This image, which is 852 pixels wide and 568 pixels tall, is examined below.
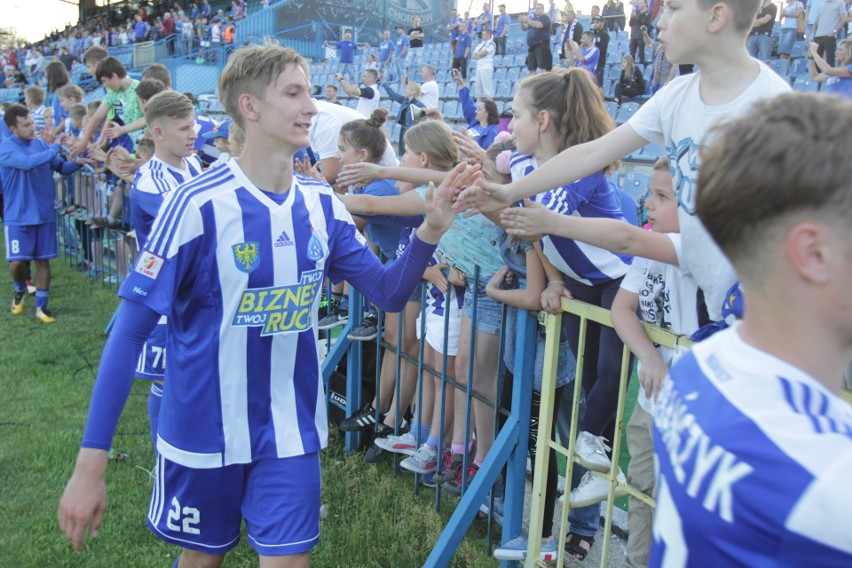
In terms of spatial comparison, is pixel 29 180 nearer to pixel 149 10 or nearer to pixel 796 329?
pixel 796 329

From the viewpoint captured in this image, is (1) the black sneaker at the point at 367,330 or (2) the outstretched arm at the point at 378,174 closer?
(2) the outstretched arm at the point at 378,174

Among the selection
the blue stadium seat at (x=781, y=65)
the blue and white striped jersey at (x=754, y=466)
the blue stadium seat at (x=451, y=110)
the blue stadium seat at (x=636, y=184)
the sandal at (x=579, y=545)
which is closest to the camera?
the blue and white striped jersey at (x=754, y=466)

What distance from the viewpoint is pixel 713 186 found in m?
1.04

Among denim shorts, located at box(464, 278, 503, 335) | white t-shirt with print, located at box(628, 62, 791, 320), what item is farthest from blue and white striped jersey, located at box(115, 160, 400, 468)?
denim shorts, located at box(464, 278, 503, 335)

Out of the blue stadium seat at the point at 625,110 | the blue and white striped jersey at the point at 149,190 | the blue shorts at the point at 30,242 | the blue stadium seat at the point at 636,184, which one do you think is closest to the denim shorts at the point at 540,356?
the blue and white striped jersey at the point at 149,190

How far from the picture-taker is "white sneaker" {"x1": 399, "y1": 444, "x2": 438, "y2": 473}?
3799mm

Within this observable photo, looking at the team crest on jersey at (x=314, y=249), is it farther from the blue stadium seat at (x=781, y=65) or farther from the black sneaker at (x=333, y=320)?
the blue stadium seat at (x=781, y=65)

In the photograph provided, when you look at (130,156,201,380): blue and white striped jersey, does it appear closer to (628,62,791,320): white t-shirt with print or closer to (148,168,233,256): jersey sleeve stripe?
(148,168,233,256): jersey sleeve stripe

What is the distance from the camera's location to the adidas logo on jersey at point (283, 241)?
2395mm

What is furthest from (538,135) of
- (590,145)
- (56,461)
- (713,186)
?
(56,461)

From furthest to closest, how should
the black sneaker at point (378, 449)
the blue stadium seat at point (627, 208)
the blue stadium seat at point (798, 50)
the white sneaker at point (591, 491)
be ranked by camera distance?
1. the blue stadium seat at point (798, 50)
2. the black sneaker at point (378, 449)
3. the blue stadium seat at point (627, 208)
4. the white sneaker at point (591, 491)

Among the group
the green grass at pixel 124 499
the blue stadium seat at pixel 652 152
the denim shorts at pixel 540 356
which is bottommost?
the green grass at pixel 124 499

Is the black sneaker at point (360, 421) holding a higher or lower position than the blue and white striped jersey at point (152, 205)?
lower

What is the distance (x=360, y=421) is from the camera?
4.36m
